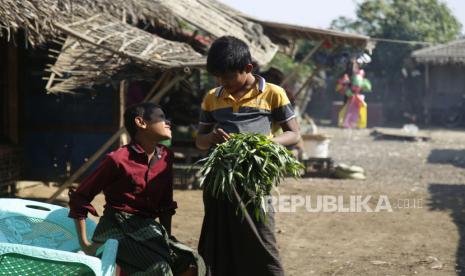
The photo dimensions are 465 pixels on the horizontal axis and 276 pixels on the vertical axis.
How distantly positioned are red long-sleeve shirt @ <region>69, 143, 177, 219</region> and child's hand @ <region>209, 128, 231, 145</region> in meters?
0.29

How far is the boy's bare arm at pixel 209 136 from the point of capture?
3779mm

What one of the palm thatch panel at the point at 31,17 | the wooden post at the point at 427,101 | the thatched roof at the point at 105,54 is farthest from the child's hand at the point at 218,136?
the wooden post at the point at 427,101

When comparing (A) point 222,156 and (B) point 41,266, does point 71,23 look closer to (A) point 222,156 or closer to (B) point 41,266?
(A) point 222,156

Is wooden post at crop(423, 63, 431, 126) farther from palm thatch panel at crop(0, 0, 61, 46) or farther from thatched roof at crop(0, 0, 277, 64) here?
palm thatch panel at crop(0, 0, 61, 46)

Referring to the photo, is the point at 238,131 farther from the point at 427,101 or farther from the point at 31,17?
the point at 427,101

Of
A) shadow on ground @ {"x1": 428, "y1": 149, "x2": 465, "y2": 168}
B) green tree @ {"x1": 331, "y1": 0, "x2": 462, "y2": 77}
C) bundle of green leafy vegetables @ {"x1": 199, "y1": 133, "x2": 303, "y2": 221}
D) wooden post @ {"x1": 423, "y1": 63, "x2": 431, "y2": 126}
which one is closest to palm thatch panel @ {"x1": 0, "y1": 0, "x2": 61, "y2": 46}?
bundle of green leafy vegetables @ {"x1": 199, "y1": 133, "x2": 303, "y2": 221}

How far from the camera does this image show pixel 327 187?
446 inches

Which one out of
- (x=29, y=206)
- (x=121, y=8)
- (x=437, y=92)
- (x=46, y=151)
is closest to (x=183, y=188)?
(x=46, y=151)

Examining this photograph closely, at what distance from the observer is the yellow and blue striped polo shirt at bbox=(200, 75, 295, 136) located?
3.94 meters

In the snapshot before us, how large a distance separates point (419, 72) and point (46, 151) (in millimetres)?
21468

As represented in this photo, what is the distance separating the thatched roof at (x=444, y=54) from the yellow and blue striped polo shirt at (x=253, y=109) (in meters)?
22.8

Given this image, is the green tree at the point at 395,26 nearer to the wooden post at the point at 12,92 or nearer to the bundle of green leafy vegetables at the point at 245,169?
the wooden post at the point at 12,92

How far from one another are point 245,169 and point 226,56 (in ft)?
2.04

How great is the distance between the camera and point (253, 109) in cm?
394
